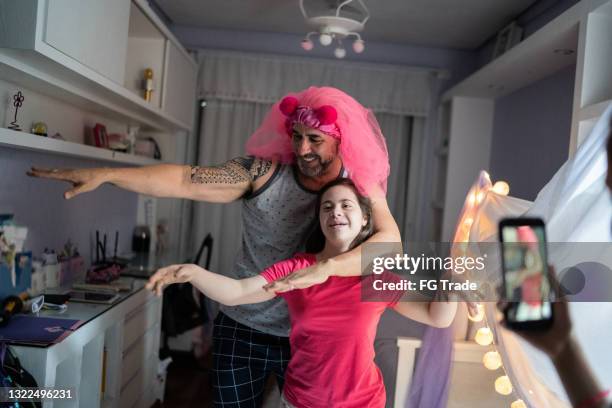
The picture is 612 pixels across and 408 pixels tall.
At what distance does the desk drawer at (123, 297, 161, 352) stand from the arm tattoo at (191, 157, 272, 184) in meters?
1.20

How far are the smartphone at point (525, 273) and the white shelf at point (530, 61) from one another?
165cm

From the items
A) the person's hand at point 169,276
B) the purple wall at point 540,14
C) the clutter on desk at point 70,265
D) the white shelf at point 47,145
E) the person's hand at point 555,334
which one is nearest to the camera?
the person's hand at point 555,334

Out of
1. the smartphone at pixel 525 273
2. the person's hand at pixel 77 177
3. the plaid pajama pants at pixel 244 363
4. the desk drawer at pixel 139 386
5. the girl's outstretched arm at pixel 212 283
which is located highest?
the person's hand at pixel 77 177

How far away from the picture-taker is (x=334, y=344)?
1.23 m

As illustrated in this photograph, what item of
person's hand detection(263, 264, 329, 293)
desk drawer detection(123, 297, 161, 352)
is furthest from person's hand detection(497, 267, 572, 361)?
desk drawer detection(123, 297, 161, 352)

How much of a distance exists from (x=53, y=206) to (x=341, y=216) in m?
1.73

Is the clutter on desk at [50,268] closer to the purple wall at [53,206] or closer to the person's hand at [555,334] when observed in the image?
the purple wall at [53,206]

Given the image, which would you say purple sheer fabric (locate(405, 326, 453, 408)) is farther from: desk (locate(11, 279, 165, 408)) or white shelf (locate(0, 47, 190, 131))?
white shelf (locate(0, 47, 190, 131))

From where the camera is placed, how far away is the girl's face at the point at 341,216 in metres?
1.24

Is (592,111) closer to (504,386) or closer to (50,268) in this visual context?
(504,386)

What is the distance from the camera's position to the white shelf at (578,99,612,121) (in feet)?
5.53

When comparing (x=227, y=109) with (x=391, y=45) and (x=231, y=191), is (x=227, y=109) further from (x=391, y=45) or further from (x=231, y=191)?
(x=231, y=191)

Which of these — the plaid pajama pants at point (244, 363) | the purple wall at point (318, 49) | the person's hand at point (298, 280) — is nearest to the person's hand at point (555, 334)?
the person's hand at point (298, 280)

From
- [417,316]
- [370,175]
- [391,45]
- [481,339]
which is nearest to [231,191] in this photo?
[370,175]
